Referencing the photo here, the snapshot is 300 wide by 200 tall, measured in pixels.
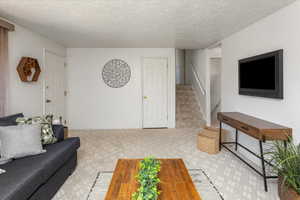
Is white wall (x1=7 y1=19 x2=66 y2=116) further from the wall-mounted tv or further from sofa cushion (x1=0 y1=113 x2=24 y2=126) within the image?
the wall-mounted tv

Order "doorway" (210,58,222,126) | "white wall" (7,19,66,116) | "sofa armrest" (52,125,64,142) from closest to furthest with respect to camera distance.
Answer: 1. "sofa armrest" (52,125,64,142)
2. "white wall" (7,19,66,116)
3. "doorway" (210,58,222,126)

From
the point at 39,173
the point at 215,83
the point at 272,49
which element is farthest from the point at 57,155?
the point at 215,83

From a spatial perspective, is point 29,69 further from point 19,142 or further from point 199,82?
Result: point 199,82

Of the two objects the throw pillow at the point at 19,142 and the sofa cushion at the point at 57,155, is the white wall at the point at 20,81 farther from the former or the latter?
the sofa cushion at the point at 57,155

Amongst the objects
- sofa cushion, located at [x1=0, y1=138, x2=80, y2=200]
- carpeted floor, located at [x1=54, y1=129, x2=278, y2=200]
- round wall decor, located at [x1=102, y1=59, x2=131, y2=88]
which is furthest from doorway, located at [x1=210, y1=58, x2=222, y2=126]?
sofa cushion, located at [x1=0, y1=138, x2=80, y2=200]

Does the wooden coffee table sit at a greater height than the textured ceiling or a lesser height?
lesser

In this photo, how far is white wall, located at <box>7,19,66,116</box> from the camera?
9.53ft

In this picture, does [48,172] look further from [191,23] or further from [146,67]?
[146,67]

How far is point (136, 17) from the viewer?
270cm

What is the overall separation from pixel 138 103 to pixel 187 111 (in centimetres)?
166

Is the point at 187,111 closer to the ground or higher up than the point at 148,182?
higher up

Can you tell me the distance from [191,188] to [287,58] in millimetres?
2093

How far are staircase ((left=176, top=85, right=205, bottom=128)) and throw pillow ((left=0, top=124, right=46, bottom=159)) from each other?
384 cm

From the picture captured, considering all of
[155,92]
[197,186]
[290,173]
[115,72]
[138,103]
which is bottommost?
[197,186]
